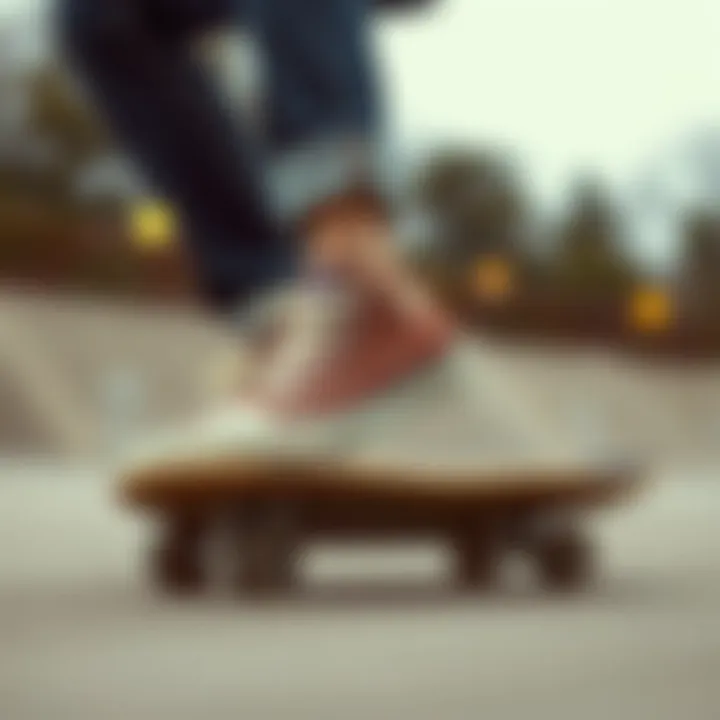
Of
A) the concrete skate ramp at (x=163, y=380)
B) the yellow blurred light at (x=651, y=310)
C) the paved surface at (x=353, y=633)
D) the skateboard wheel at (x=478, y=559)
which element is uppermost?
the yellow blurred light at (x=651, y=310)

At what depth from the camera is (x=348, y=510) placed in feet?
2.05

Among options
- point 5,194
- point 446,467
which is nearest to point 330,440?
point 446,467

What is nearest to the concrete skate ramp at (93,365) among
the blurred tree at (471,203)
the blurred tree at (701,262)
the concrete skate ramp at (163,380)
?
the concrete skate ramp at (163,380)

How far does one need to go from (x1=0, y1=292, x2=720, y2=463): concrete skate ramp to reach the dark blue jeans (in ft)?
0.11

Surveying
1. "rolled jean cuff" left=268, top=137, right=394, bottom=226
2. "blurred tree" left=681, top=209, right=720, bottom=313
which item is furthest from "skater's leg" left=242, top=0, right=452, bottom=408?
"blurred tree" left=681, top=209, right=720, bottom=313

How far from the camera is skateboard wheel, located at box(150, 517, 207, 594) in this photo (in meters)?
0.61

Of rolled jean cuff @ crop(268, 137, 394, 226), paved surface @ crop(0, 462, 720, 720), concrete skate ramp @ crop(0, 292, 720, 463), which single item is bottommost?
paved surface @ crop(0, 462, 720, 720)

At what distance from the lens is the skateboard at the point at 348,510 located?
61 centimetres

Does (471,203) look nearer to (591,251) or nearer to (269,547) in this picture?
(591,251)

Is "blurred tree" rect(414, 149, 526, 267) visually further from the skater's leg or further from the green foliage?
the green foliage

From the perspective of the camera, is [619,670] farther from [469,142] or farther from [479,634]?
[469,142]

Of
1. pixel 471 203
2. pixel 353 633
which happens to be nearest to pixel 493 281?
pixel 471 203

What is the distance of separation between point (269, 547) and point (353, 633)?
0.06 metres

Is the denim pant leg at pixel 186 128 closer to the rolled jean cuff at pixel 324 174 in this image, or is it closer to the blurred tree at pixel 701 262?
the rolled jean cuff at pixel 324 174
